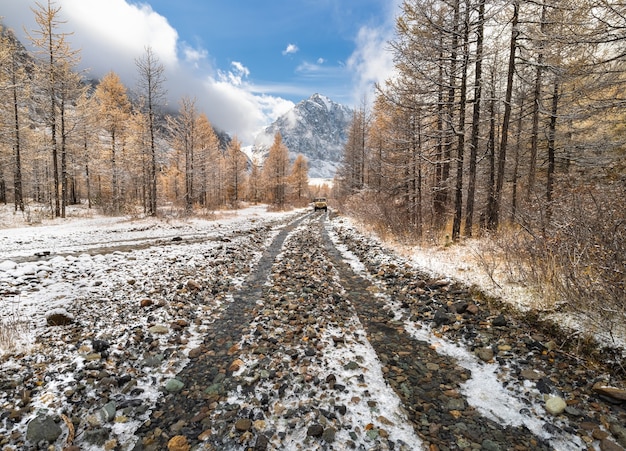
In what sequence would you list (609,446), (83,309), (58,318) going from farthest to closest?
(83,309), (58,318), (609,446)

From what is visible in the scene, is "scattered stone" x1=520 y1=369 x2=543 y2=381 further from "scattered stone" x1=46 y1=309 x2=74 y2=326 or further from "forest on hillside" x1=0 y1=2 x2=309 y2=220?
"forest on hillside" x1=0 y1=2 x2=309 y2=220

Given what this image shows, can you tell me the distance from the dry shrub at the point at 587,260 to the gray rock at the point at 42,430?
583cm

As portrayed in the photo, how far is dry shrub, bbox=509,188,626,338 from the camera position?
11.7 feet

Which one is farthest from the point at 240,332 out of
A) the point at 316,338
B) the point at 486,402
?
the point at 486,402

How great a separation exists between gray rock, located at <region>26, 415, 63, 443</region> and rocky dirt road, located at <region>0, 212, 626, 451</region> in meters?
0.02

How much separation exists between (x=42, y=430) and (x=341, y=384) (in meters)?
2.93

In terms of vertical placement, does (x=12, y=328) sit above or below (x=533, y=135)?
below

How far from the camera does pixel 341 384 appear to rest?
3.31 m

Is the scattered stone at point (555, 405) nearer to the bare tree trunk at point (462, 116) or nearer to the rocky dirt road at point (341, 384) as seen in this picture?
the rocky dirt road at point (341, 384)

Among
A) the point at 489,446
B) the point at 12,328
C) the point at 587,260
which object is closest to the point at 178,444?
the point at 489,446

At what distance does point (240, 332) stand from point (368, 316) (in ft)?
7.83

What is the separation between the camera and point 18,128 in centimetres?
2256

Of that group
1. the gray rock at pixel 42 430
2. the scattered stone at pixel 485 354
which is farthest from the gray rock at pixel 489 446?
the gray rock at pixel 42 430

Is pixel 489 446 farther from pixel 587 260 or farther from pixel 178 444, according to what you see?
pixel 587 260
